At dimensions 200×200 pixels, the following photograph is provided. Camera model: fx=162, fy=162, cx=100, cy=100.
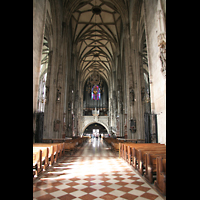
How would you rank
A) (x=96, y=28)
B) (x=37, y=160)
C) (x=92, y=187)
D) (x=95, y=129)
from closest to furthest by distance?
1. (x=92, y=187)
2. (x=37, y=160)
3. (x=96, y=28)
4. (x=95, y=129)

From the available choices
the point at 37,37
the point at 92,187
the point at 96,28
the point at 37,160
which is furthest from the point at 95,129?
the point at 92,187

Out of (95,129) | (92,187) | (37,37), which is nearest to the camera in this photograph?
(92,187)

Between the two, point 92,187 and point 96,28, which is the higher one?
point 96,28

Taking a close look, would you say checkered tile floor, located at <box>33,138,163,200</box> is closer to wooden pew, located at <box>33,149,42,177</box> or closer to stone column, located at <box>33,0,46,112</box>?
wooden pew, located at <box>33,149,42,177</box>

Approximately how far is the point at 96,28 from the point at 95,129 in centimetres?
2340

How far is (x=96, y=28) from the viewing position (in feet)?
76.1

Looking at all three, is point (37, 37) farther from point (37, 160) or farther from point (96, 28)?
point (96, 28)

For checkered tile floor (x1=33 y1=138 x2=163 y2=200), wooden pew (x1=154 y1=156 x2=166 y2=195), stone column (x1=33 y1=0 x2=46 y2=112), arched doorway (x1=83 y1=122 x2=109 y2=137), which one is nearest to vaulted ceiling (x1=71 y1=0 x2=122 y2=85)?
stone column (x1=33 y1=0 x2=46 y2=112)

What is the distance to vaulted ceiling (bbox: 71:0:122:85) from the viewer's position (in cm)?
1953

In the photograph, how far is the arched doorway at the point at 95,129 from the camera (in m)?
38.5

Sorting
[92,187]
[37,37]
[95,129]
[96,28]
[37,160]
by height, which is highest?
[96,28]

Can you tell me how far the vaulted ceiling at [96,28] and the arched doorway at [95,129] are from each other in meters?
17.0
